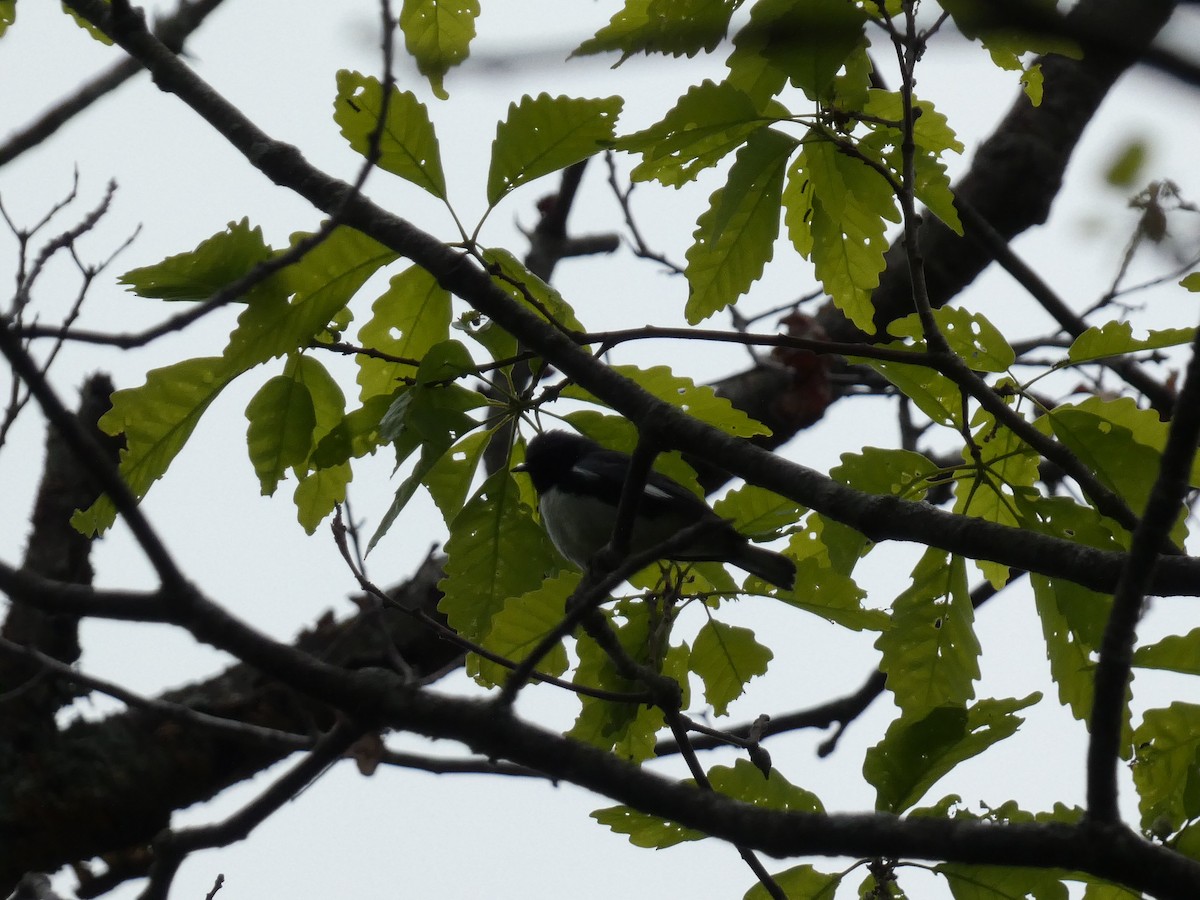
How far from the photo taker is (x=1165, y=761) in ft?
8.62

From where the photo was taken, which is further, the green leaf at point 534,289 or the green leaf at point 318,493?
the green leaf at point 318,493

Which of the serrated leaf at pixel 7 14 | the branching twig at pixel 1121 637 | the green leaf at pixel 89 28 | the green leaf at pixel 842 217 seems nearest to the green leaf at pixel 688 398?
the green leaf at pixel 842 217

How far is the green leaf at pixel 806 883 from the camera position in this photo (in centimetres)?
252

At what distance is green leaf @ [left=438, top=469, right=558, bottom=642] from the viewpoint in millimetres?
2908

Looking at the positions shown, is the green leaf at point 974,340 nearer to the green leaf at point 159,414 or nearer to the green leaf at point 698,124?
the green leaf at point 698,124

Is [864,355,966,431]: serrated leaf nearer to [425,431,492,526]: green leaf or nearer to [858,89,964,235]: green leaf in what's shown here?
[858,89,964,235]: green leaf

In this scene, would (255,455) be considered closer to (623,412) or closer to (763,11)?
(623,412)

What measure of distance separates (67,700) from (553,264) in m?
3.46

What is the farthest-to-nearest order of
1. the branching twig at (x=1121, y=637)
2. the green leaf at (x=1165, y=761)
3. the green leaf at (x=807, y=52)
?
the green leaf at (x=1165, y=761)
the green leaf at (x=807, y=52)
the branching twig at (x=1121, y=637)

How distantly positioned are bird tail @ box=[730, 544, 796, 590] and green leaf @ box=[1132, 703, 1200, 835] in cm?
89

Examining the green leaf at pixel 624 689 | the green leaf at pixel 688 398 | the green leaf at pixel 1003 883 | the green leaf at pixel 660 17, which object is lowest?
the green leaf at pixel 1003 883

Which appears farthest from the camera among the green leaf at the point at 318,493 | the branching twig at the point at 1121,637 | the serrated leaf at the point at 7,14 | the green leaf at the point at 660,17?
the serrated leaf at the point at 7,14

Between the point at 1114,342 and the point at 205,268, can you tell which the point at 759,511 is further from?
the point at 205,268

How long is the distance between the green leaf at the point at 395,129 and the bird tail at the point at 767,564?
134 cm
